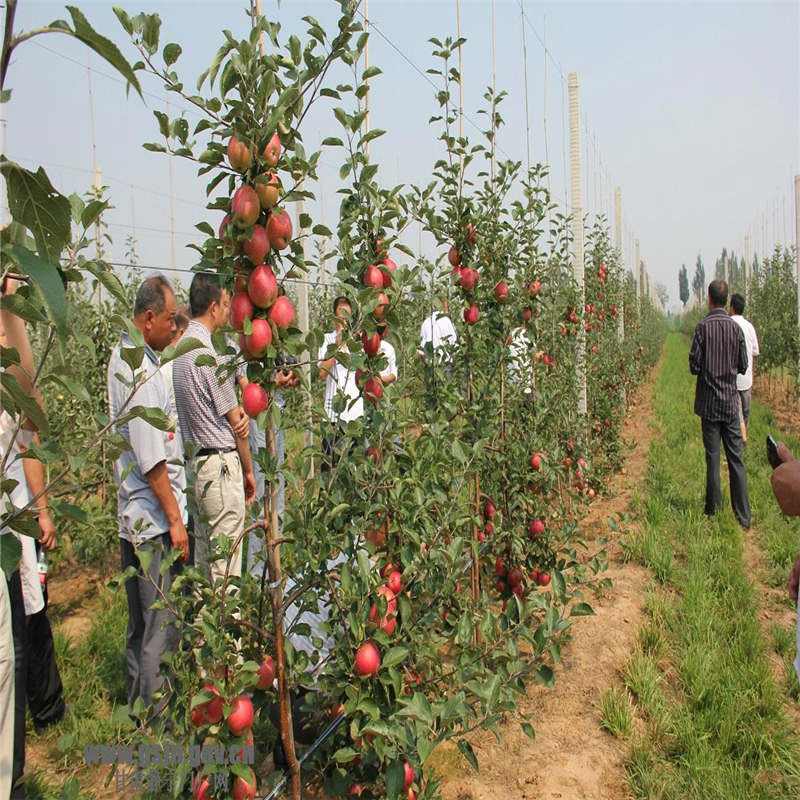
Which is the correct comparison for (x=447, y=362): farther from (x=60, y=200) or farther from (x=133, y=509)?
(x=60, y=200)

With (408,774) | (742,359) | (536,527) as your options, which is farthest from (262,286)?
(742,359)

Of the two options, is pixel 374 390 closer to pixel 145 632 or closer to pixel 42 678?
pixel 145 632

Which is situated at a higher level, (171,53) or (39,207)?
(171,53)

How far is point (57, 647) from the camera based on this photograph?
3344mm

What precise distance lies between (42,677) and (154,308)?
58.5 inches

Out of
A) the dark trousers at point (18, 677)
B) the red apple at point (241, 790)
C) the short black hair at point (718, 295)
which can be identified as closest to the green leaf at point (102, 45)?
the red apple at point (241, 790)

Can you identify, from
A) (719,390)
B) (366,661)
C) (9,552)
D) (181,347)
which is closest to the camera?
(9,552)

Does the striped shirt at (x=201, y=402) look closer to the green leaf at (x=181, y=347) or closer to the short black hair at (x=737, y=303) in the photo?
the green leaf at (x=181, y=347)

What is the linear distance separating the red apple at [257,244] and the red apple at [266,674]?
852 mm

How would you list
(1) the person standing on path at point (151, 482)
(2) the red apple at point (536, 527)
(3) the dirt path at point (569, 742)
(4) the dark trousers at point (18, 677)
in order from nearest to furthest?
1. (4) the dark trousers at point (18, 677)
2. (3) the dirt path at point (569, 742)
3. (1) the person standing on path at point (151, 482)
4. (2) the red apple at point (536, 527)

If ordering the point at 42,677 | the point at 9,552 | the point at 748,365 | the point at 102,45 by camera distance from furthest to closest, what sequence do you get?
the point at 748,365, the point at 42,677, the point at 9,552, the point at 102,45

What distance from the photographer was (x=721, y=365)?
5.35 metres

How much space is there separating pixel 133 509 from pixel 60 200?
2129 mm

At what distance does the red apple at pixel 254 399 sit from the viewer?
4.74 ft
